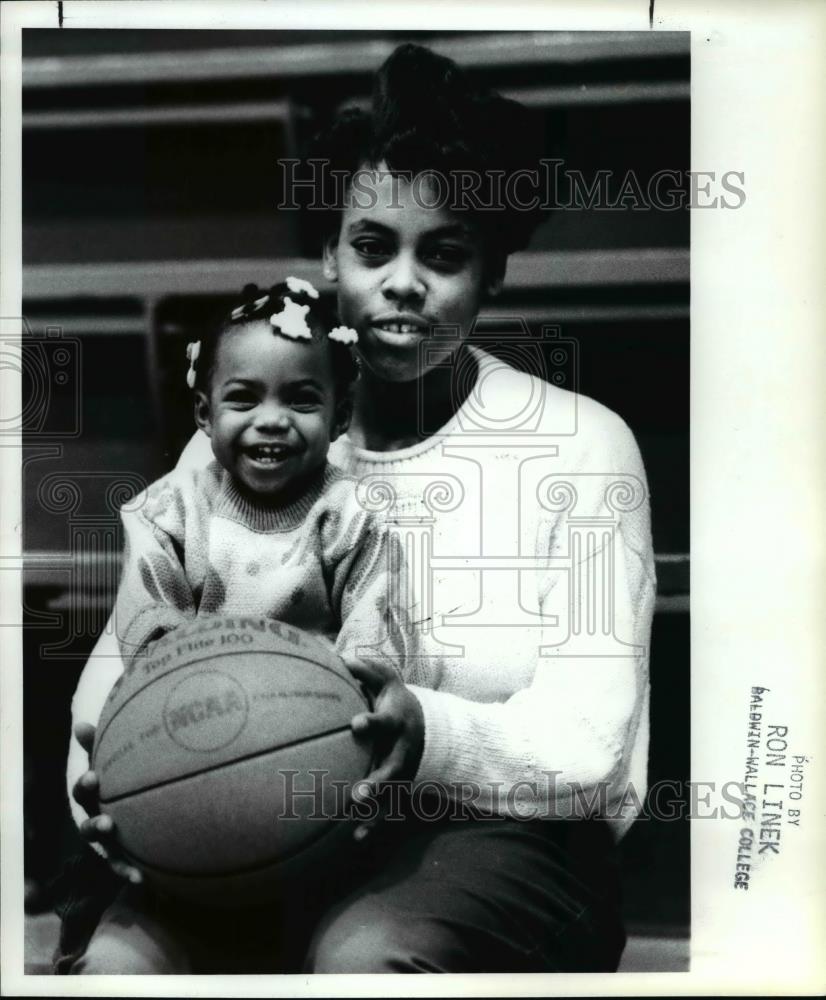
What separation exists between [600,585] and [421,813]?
594 millimetres

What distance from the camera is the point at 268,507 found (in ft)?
8.47

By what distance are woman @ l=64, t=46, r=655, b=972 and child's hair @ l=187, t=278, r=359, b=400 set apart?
4 centimetres

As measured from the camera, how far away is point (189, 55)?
8.75ft

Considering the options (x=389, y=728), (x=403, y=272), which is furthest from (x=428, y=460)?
(x=389, y=728)

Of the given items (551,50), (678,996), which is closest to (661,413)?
(551,50)

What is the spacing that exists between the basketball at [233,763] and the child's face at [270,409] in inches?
14.4

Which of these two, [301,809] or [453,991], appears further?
[453,991]

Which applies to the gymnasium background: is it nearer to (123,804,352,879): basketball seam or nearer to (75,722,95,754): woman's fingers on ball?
(75,722,95,754): woman's fingers on ball

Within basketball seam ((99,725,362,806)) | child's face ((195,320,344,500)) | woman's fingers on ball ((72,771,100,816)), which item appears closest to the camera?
basketball seam ((99,725,362,806))

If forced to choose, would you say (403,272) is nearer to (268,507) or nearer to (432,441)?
(432,441)

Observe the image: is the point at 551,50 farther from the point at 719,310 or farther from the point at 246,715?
the point at 246,715

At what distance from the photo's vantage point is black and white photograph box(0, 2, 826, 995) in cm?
256

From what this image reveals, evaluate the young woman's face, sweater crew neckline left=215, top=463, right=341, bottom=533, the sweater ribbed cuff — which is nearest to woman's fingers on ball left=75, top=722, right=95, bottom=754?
sweater crew neckline left=215, top=463, right=341, bottom=533

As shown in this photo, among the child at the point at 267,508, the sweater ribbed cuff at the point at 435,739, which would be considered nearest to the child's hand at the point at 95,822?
the child at the point at 267,508
